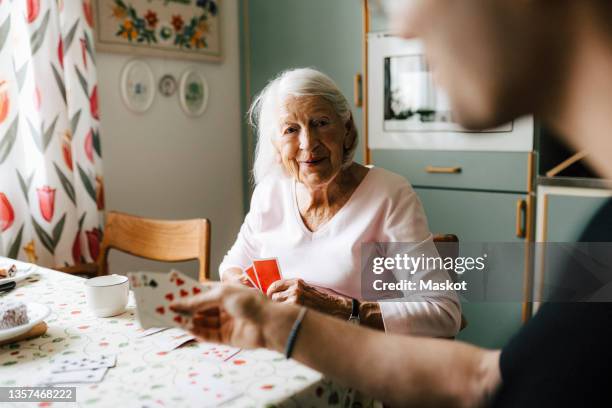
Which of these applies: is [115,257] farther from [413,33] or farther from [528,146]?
A: [413,33]

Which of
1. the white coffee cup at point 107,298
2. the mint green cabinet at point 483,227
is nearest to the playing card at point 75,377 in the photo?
the white coffee cup at point 107,298

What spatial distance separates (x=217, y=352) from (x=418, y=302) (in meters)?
0.52

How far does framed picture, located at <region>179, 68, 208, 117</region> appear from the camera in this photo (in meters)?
3.21

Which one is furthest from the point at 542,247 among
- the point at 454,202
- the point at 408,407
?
the point at 408,407

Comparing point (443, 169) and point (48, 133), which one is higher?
point (48, 133)

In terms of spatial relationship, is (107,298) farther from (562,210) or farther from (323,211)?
(562,210)

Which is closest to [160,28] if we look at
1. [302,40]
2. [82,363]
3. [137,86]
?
[137,86]

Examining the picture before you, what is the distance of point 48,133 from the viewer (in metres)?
2.32

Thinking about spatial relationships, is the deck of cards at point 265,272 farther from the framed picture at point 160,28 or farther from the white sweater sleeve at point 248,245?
the framed picture at point 160,28

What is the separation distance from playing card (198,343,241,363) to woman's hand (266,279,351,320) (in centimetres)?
26

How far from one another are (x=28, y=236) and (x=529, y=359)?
217cm

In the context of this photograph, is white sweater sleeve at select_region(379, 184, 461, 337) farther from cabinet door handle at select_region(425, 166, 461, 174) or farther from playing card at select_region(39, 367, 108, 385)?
cabinet door handle at select_region(425, 166, 461, 174)

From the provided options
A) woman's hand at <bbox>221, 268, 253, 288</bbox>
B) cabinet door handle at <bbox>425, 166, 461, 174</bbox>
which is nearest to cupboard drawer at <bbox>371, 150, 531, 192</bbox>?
cabinet door handle at <bbox>425, 166, 461, 174</bbox>

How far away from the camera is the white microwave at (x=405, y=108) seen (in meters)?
2.66
